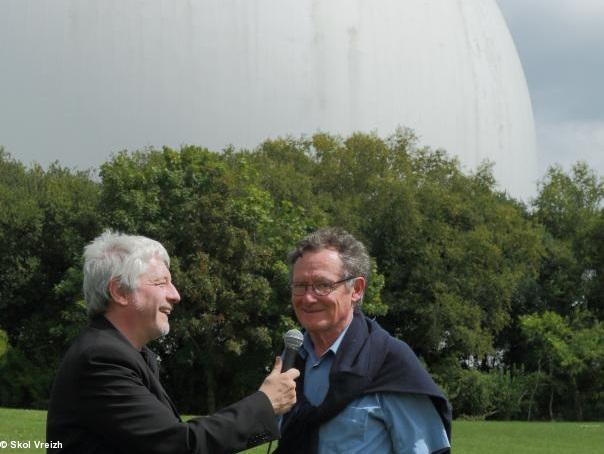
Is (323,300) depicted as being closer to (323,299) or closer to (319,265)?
(323,299)

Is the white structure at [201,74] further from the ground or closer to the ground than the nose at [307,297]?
further from the ground

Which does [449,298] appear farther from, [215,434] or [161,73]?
[215,434]

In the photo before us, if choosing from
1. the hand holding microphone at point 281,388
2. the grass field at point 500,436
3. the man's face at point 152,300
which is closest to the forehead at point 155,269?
the man's face at point 152,300

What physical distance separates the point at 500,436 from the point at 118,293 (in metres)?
16.0

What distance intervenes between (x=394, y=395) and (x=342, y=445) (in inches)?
10.2

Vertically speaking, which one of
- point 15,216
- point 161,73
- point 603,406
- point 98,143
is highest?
point 161,73

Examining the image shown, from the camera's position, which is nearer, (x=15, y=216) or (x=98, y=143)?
(x=15, y=216)

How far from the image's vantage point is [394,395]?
4043 millimetres

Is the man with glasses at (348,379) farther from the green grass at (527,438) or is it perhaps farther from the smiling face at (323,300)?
the green grass at (527,438)

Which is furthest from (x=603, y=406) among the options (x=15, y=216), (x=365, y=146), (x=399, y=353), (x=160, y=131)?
(x=399, y=353)

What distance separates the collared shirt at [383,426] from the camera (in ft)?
13.1

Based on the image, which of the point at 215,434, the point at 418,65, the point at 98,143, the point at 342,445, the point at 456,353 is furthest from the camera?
A: the point at 418,65

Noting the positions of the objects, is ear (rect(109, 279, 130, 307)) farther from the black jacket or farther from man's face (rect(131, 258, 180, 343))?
the black jacket

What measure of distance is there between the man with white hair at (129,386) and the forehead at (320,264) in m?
0.44
